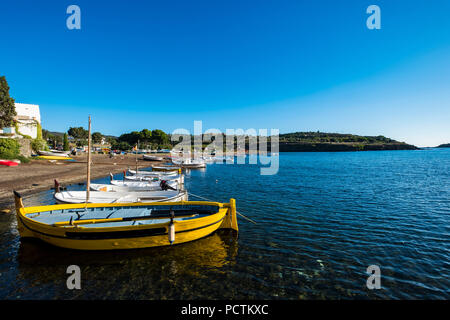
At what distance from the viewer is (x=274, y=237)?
13453 mm

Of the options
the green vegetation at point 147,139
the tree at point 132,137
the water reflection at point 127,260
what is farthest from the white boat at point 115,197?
the tree at point 132,137

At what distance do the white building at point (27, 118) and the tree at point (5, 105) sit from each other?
158 inches

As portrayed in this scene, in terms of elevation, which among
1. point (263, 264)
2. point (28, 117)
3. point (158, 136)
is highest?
point (158, 136)

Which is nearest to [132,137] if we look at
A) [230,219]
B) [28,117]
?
[28,117]

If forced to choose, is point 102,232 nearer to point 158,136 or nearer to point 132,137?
point 158,136

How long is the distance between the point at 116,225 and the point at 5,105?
5943 cm

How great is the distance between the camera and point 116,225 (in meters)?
11.4

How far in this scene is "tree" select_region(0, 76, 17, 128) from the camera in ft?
154

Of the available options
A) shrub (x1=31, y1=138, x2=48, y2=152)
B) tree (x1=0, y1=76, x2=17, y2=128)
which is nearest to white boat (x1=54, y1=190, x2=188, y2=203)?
tree (x1=0, y1=76, x2=17, y2=128)

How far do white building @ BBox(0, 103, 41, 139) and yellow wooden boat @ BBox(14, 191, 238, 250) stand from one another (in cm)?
5797

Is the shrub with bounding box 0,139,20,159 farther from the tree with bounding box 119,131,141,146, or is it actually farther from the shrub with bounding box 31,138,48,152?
the tree with bounding box 119,131,141,146
